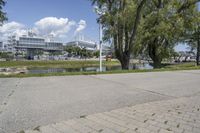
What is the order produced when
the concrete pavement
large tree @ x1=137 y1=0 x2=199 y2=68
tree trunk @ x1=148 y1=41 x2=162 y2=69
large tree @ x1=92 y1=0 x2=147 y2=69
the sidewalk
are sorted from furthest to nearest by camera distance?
tree trunk @ x1=148 y1=41 x2=162 y2=69, large tree @ x1=137 y1=0 x2=199 y2=68, large tree @ x1=92 y1=0 x2=147 y2=69, the concrete pavement, the sidewalk

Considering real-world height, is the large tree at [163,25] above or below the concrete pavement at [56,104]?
above

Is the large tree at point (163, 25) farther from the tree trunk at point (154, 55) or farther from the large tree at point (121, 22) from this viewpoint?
the large tree at point (121, 22)

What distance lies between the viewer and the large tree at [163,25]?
26.2 metres

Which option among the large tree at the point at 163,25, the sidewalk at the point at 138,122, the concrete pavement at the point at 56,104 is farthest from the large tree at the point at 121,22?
the sidewalk at the point at 138,122

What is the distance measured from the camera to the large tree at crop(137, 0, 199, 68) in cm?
2619

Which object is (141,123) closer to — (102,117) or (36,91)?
(102,117)

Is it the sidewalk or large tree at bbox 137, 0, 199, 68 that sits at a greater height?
large tree at bbox 137, 0, 199, 68

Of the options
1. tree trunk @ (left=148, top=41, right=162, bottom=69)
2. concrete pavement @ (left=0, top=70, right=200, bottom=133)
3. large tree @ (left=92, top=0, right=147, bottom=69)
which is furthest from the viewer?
tree trunk @ (left=148, top=41, right=162, bottom=69)

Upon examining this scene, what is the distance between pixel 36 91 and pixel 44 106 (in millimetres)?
2373

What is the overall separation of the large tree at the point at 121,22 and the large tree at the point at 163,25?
1.87 metres

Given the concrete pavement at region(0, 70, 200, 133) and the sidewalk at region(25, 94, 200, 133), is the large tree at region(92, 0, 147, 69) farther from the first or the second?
the sidewalk at region(25, 94, 200, 133)

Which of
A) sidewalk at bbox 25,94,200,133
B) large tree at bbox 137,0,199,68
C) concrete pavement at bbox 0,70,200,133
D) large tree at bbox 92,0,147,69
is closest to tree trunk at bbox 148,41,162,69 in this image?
large tree at bbox 137,0,199,68

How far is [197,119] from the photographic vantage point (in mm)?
5223

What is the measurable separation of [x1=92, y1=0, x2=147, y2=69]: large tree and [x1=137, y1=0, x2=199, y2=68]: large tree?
6.15 ft
